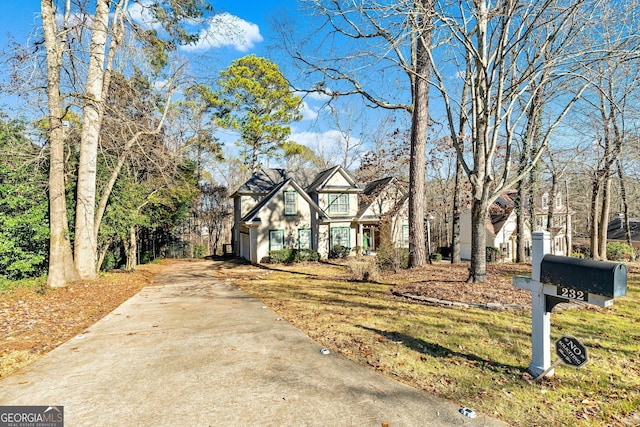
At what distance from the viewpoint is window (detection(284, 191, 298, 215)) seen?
19828 mm

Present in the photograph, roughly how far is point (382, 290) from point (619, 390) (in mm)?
5643

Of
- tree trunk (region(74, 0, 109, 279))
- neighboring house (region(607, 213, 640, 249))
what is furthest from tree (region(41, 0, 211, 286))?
neighboring house (region(607, 213, 640, 249))

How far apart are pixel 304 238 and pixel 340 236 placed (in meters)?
2.64

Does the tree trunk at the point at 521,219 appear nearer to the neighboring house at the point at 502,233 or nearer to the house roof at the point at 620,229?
the neighboring house at the point at 502,233

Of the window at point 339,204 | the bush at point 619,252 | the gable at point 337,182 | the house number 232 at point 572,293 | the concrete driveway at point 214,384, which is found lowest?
the bush at point 619,252

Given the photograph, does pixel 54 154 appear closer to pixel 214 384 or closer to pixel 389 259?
pixel 214 384

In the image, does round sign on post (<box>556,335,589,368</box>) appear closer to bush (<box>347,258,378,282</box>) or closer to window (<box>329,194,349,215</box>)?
bush (<box>347,258,378,282</box>)

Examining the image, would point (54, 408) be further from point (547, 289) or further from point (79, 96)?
point (79, 96)

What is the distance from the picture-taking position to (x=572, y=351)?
3135mm

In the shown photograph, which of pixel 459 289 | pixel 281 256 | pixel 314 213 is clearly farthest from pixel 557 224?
pixel 459 289

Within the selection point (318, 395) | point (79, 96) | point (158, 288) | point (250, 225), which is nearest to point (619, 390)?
point (318, 395)

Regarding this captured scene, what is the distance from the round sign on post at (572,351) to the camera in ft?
9.97

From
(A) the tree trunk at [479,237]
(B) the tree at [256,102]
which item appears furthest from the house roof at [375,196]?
(A) the tree trunk at [479,237]

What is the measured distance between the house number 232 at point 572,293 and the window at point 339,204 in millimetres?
18434
